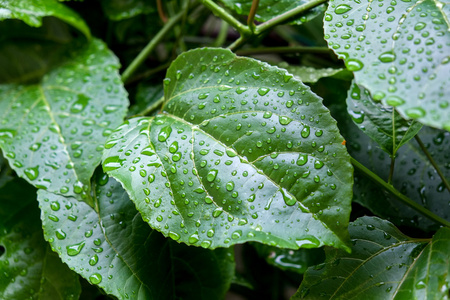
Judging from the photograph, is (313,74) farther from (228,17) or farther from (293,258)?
(293,258)

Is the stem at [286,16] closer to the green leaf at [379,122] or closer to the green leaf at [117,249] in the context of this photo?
the green leaf at [379,122]

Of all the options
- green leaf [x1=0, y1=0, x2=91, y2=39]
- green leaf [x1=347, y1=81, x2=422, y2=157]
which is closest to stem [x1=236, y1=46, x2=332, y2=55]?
green leaf [x1=347, y1=81, x2=422, y2=157]

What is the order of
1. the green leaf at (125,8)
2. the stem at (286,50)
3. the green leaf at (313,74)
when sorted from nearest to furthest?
1. the green leaf at (313,74)
2. the stem at (286,50)
3. the green leaf at (125,8)

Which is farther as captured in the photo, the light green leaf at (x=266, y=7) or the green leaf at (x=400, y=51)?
the light green leaf at (x=266, y=7)

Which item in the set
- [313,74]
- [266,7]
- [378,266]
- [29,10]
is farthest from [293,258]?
[29,10]

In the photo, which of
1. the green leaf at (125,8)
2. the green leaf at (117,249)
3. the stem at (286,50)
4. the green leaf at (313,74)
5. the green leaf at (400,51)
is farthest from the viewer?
the green leaf at (125,8)

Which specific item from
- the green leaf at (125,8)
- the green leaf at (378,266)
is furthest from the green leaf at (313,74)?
the green leaf at (125,8)
